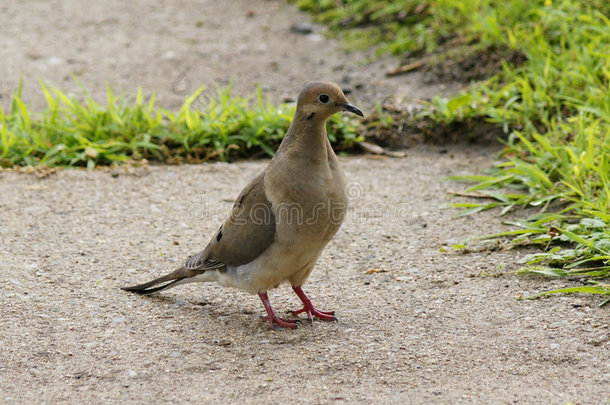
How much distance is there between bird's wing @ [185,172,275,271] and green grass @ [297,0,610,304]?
143 cm

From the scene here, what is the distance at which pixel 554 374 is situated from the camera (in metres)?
3.23

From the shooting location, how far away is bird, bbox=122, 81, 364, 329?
359cm

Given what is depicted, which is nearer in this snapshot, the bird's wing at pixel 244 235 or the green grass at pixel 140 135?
the bird's wing at pixel 244 235

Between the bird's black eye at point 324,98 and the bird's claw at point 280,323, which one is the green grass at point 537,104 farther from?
the bird's black eye at point 324,98

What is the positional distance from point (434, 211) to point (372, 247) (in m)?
0.67

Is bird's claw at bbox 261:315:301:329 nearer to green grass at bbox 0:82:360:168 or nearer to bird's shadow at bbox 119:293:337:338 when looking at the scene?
bird's shadow at bbox 119:293:337:338

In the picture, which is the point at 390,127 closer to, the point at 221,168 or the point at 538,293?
the point at 221,168

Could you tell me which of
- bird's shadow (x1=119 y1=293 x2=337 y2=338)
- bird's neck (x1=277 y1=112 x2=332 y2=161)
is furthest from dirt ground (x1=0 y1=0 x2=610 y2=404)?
bird's neck (x1=277 y1=112 x2=332 y2=161)

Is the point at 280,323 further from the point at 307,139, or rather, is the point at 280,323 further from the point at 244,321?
the point at 307,139

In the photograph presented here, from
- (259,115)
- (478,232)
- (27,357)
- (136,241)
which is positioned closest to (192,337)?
(27,357)

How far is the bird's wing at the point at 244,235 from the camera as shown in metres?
3.72

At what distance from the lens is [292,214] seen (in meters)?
3.60
